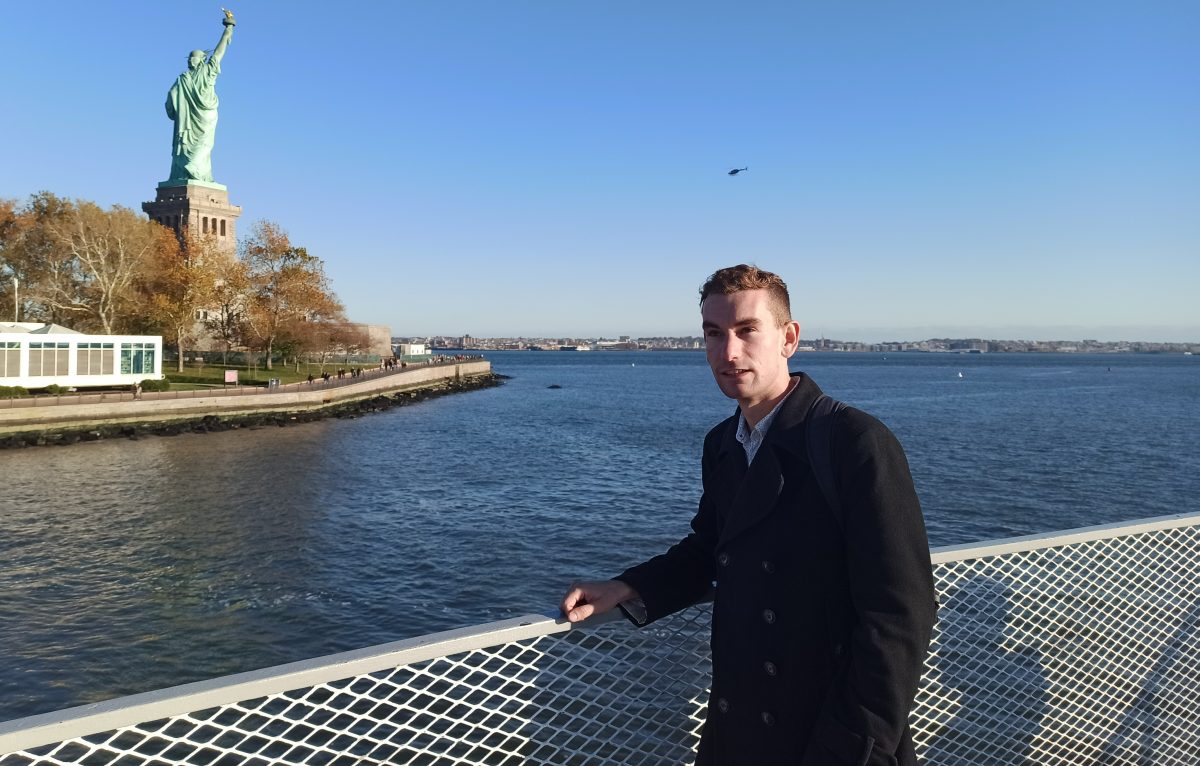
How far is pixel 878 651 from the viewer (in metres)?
2.14

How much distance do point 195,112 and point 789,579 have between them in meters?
77.9

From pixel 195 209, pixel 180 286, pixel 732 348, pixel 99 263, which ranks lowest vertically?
pixel 732 348

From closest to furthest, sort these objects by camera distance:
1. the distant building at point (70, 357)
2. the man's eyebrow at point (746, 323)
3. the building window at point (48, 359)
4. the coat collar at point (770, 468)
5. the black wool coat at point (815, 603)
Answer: the black wool coat at point (815, 603)
the coat collar at point (770, 468)
the man's eyebrow at point (746, 323)
the distant building at point (70, 357)
the building window at point (48, 359)

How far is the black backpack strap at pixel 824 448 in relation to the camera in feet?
7.43

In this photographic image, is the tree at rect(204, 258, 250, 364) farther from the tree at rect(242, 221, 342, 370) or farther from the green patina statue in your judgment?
the green patina statue

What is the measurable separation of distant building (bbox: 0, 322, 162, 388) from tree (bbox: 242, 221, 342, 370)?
14.8m

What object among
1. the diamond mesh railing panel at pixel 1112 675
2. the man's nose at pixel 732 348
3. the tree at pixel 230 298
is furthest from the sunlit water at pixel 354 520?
the tree at pixel 230 298

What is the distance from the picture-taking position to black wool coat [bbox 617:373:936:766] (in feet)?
7.11

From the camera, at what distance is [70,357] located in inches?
1569

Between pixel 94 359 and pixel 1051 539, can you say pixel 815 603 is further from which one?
pixel 94 359

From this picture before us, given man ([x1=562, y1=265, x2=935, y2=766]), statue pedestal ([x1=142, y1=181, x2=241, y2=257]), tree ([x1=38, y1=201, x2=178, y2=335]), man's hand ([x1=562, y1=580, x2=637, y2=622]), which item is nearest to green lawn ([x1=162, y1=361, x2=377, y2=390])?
tree ([x1=38, y1=201, x2=178, y2=335])

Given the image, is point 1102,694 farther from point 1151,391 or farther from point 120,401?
point 1151,391

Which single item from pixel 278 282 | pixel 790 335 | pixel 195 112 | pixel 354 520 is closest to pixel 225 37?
pixel 195 112

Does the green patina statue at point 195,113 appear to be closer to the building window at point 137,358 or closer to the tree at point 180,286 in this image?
the tree at point 180,286
